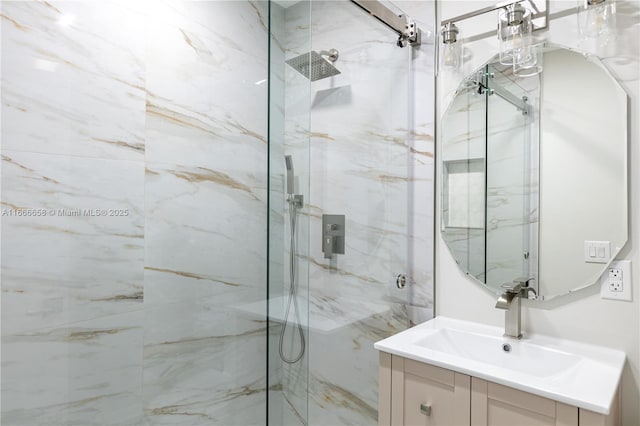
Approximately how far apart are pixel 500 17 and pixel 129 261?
1.75m

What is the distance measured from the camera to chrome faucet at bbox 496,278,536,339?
4.79 ft

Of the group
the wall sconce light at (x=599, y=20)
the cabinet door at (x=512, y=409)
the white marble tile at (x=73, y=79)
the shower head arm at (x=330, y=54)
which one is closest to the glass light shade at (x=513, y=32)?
the wall sconce light at (x=599, y=20)

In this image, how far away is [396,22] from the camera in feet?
5.68

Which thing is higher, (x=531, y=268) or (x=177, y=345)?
(x=531, y=268)

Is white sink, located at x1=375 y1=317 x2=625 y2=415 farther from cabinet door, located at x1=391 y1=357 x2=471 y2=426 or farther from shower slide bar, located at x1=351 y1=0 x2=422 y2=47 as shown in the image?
shower slide bar, located at x1=351 y1=0 x2=422 y2=47

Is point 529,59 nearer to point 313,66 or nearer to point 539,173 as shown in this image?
point 539,173

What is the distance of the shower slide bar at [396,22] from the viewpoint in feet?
5.20

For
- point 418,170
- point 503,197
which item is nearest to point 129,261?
point 418,170

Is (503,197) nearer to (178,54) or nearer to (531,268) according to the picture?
(531,268)

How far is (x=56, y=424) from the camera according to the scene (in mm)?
1392

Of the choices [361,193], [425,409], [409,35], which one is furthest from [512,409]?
[409,35]

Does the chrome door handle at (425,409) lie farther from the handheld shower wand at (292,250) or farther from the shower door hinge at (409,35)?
the shower door hinge at (409,35)

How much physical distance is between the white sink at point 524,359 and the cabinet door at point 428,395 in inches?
1.7

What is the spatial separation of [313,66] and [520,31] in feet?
2.77
